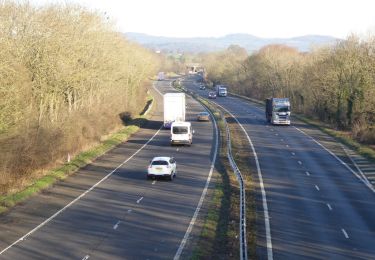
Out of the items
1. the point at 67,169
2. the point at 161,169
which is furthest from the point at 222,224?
the point at 67,169

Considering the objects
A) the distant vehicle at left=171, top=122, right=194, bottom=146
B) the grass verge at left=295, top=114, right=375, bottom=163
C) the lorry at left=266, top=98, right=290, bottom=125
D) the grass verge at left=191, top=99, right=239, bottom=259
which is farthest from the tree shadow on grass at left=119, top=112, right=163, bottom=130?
the grass verge at left=191, top=99, right=239, bottom=259

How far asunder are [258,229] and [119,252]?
631 centimetres

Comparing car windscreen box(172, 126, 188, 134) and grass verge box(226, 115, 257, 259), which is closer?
grass verge box(226, 115, 257, 259)

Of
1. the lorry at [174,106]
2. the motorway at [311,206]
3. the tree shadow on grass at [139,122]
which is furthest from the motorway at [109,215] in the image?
the tree shadow on grass at [139,122]

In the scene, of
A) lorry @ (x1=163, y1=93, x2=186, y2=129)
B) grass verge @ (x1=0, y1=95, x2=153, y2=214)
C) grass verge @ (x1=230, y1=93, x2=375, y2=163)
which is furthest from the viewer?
lorry @ (x1=163, y1=93, x2=186, y2=129)

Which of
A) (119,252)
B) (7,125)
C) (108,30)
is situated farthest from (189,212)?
(108,30)

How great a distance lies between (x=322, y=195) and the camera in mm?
32031

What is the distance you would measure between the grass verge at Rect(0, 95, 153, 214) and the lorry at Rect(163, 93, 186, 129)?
14.0ft

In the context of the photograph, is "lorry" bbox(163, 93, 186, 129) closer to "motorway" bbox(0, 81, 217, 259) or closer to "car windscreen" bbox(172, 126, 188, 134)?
"car windscreen" bbox(172, 126, 188, 134)

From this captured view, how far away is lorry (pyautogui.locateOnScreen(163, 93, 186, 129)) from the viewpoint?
5881 centimetres

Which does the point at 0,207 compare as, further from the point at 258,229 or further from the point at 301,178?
the point at 301,178

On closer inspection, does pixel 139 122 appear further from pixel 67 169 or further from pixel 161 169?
pixel 161 169

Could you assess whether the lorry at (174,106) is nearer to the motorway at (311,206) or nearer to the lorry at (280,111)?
the motorway at (311,206)

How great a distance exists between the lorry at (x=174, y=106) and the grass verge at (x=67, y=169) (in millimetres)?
4268
